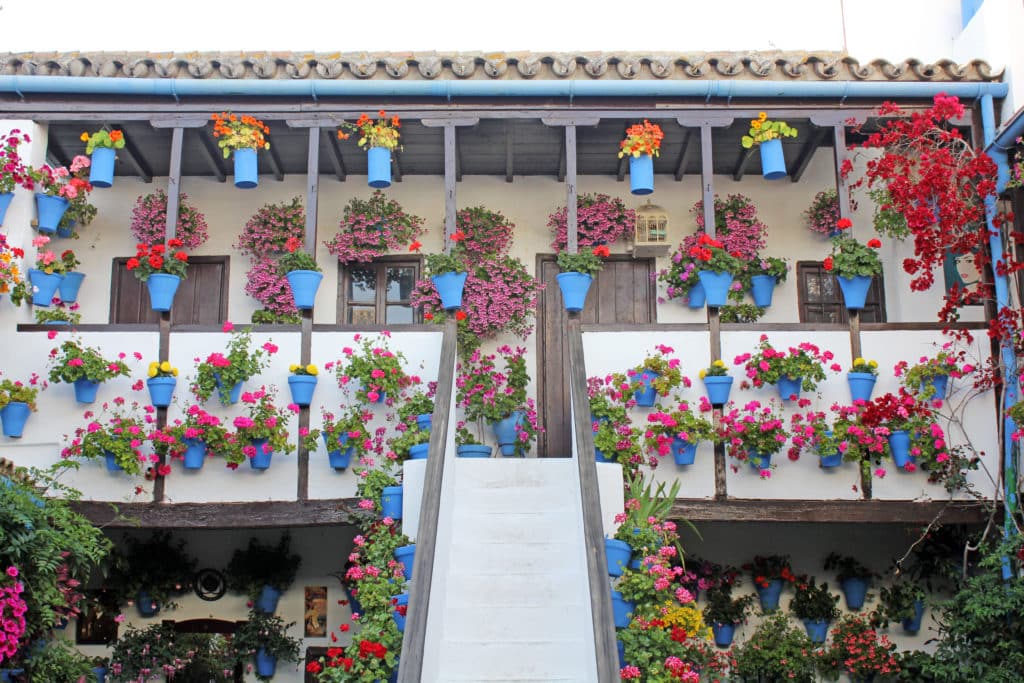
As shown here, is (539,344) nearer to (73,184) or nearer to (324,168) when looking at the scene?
(324,168)

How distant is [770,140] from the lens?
9328 millimetres

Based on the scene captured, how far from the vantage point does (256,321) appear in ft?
33.2

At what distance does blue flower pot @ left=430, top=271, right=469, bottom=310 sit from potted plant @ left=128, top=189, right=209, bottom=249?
9.50 ft

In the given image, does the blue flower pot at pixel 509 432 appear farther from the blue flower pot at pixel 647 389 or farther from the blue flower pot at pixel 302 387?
the blue flower pot at pixel 302 387

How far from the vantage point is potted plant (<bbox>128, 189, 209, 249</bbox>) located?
10445 mm

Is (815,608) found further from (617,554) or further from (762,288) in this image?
(617,554)

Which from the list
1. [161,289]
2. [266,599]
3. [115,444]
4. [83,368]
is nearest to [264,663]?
[266,599]

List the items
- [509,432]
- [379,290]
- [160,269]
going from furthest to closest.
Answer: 1. [379,290]
2. [509,432]
3. [160,269]

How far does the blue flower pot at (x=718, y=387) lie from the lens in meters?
8.68

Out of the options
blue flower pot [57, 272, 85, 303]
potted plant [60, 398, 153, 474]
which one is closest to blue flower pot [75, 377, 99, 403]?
potted plant [60, 398, 153, 474]

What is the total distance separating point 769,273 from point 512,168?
274 centimetres

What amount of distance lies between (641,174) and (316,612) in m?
5.04

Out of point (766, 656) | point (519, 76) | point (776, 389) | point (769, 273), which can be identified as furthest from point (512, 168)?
point (766, 656)

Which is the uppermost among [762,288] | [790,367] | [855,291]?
[762,288]
